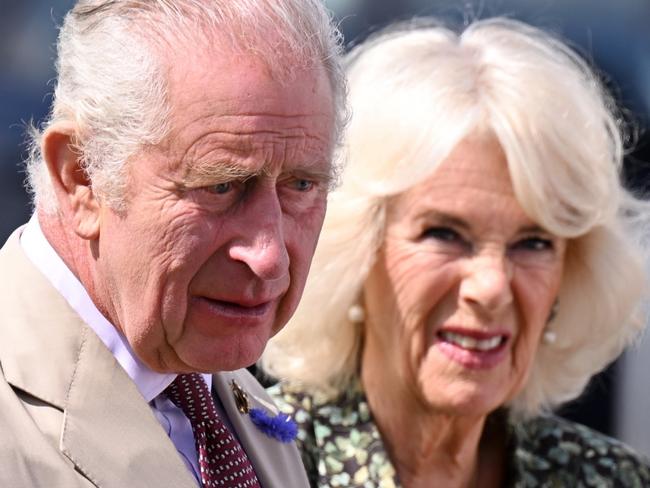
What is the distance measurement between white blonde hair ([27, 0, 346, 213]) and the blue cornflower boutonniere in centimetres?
63

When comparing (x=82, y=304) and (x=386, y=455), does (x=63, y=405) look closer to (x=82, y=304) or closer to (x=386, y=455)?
(x=82, y=304)

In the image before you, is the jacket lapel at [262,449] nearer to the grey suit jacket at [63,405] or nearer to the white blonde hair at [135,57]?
the grey suit jacket at [63,405]

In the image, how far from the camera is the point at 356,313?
352 cm

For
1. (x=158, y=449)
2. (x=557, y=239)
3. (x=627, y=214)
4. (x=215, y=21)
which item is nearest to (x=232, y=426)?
(x=158, y=449)

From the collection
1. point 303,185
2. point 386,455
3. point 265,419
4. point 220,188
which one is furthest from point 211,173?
point 386,455

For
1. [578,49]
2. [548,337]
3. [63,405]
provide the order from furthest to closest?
1. [578,49]
2. [548,337]
3. [63,405]

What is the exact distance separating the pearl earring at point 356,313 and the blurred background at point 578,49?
1637 millimetres

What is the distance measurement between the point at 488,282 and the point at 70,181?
1.59 m

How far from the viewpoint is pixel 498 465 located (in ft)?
12.1

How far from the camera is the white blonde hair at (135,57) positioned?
6.39 ft

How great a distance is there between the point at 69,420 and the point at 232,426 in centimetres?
54

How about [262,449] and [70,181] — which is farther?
[262,449]

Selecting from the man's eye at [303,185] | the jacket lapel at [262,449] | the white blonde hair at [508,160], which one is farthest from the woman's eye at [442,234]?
the man's eye at [303,185]

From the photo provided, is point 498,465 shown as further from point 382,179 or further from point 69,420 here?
point 69,420
